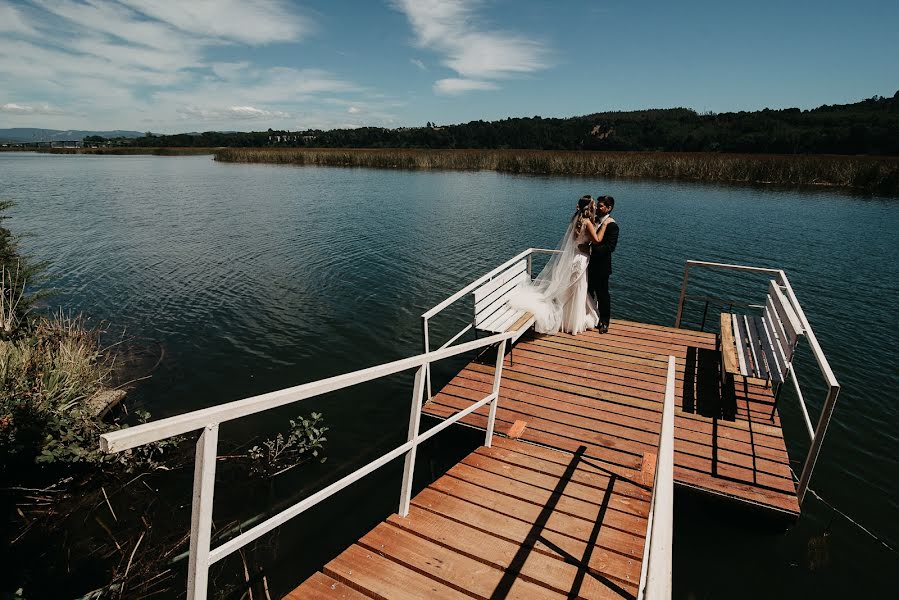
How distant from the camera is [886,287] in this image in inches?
521

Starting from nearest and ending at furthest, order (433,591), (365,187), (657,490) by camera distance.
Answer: (657,490), (433,591), (365,187)

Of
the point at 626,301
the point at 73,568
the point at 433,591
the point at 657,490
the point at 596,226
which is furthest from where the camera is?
the point at 626,301

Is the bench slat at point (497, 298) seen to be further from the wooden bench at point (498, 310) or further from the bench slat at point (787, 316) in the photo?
the bench slat at point (787, 316)

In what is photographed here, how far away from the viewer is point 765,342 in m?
6.66

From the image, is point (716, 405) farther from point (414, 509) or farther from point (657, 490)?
point (657, 490)

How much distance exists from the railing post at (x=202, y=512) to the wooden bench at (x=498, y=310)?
536 cm

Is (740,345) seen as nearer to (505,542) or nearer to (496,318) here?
(496,318)

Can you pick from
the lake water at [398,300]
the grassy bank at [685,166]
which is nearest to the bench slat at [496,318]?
the lake water at [398,300]

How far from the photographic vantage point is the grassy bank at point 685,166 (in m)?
34.7

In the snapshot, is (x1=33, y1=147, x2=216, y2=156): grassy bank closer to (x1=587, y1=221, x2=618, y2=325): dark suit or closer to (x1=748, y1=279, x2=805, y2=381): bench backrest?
(x1=587, y1=221, x2=618, y2=325): dark suit

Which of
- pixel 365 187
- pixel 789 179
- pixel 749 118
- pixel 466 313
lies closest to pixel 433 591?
pixel 466 313

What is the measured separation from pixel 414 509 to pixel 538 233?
17.9 meters

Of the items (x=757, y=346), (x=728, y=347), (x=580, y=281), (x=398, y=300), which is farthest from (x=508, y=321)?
(x=398, y=300)

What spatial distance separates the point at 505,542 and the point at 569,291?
19.0 ft
